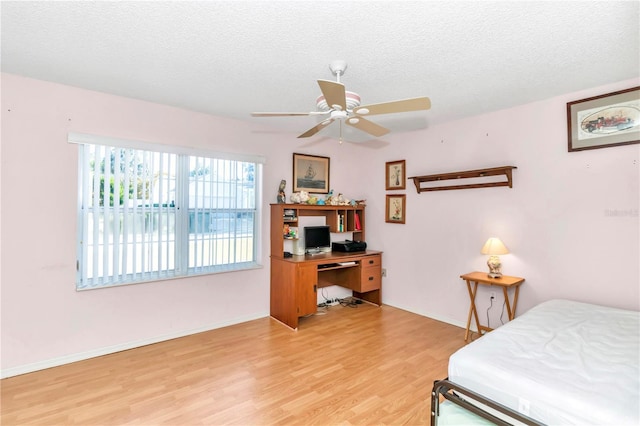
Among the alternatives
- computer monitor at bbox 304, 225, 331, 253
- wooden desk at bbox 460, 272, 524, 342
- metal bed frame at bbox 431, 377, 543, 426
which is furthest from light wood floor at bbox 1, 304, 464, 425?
computer monitor at bbox 304, 225, 331, 253

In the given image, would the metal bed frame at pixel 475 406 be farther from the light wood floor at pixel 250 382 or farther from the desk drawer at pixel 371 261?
the desk drawer at pixel 371 261

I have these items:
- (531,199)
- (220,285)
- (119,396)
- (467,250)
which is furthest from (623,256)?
(119,396)

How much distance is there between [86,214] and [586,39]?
13.2 ft

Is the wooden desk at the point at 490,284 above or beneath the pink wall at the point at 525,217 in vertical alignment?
beneath

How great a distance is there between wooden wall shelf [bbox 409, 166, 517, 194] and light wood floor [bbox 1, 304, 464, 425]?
1.67 meters

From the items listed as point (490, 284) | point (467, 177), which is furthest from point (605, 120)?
point (490, 284)

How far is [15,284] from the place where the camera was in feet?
8.13

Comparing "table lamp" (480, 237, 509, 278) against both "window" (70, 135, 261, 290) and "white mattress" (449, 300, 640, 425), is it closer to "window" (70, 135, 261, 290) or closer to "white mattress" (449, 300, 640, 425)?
"white mattress" (449, 300, 640, 425)

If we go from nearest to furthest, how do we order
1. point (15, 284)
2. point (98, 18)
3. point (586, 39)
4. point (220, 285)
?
point (98, 18) < point (586, 39) < point (15, 284) < point (220, 285)

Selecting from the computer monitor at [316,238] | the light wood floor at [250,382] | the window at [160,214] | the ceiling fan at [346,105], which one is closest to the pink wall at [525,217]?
the light wood floor at [250,382]

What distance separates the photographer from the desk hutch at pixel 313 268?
11.6 ft

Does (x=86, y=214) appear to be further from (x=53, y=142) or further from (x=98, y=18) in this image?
(x=98, y=18)

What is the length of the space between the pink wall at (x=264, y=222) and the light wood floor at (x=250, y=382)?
346mm

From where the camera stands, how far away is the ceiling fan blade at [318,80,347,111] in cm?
161
